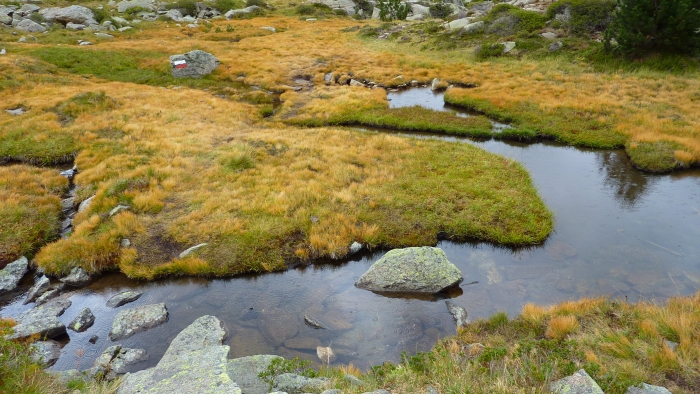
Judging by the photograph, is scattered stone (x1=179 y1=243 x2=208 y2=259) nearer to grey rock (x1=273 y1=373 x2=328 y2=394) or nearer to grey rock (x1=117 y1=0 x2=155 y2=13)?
grey rock (x1=273 y1=373 x2=328 y2=394)

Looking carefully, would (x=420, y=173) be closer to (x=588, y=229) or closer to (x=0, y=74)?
(x=588, y=229)

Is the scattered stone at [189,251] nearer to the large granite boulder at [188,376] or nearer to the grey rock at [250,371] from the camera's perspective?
the large granite boulder at [188,376]

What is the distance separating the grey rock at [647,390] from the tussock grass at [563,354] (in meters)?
0.09

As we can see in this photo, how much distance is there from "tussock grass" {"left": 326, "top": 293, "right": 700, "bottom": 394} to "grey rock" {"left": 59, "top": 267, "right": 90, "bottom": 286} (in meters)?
9.12

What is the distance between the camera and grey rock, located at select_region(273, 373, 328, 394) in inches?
281

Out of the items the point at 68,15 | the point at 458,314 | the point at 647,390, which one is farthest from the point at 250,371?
the point at 68,15

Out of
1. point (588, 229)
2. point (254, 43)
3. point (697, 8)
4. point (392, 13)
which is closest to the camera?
point (588, 229)

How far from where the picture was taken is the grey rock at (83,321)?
10.0 metres

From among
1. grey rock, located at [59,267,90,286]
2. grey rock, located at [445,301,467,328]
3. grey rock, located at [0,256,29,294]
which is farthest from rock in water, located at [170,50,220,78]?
grey rock, located at [445,301,467,328]

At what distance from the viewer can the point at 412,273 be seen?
11266mm

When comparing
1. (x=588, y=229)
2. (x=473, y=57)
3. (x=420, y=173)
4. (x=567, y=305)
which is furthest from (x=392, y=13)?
(x=567, y=305)

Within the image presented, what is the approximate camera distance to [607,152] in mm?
19812

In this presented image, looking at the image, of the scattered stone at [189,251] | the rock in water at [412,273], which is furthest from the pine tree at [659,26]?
the scattered stone at [189,251]

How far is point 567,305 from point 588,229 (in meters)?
5.45
